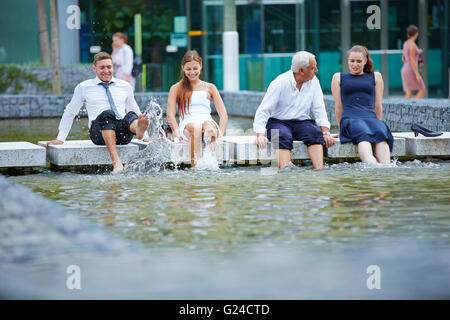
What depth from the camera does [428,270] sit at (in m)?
5.28

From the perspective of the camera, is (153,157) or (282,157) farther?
(153,157)

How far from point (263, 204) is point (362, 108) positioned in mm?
3320

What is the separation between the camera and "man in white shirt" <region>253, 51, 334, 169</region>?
10336 mm

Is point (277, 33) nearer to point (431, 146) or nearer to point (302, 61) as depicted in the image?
point (431, 146)

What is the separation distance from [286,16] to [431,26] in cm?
353

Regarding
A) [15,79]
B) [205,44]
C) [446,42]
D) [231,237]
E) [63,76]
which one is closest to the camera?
[231,237]

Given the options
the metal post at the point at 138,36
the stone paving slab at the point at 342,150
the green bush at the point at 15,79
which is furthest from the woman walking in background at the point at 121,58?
the stone paving slab at the point at 342,150

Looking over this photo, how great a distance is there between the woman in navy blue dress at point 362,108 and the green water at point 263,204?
0.27 m

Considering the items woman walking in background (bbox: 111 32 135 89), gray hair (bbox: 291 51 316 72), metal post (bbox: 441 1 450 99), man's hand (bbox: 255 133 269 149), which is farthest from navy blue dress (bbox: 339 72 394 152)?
metal post (bbox: 441 1 450 99)

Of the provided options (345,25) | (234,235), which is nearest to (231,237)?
(234,235)

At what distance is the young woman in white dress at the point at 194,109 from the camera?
10.5m

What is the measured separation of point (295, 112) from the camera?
10586 mm

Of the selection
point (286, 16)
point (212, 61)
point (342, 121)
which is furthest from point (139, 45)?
point (342, 121)

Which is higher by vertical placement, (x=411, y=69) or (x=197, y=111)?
(x=411, y=69)
